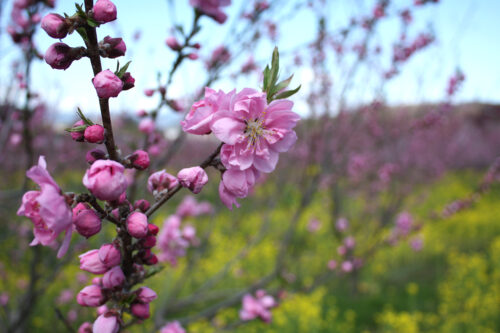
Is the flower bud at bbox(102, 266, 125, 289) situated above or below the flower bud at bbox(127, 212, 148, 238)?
below

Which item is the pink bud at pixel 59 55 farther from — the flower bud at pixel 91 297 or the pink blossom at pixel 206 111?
the flower bud at pixel 91 297

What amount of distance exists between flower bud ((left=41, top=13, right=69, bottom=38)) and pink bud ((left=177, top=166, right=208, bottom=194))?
1.34 feet

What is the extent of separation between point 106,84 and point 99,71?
94 millimetres

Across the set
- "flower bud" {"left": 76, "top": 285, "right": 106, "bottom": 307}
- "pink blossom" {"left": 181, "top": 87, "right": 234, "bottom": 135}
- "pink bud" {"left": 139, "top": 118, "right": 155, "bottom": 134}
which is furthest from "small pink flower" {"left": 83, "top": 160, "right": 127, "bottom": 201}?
"pink bud" {"left": 139, "top": 118, "right": 155, "bottom": 134}

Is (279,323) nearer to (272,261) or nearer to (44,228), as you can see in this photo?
(272,261)

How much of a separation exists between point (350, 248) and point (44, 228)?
402 cm

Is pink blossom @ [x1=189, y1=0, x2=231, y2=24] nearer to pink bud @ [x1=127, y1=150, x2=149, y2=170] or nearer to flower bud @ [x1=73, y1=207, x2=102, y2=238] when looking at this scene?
pink bud @ [x1=127, y1=150, x2=149, y2=170]

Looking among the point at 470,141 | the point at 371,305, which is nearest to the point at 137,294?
the point at 371,305

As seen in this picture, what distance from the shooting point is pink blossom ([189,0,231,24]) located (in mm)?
1407

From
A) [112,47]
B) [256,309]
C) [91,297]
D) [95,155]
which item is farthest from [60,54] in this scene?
[256,309]

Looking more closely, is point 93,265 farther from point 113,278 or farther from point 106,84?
point 106,84

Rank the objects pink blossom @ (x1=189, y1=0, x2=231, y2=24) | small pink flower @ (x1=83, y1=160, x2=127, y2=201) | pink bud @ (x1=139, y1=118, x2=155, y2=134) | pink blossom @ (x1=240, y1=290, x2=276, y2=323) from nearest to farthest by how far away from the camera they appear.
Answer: small pink flower @ (x1=83, y1=160, x2=127, y2=201) < pink blossom @ (x1=189, y1=0, x2=231, y2=24) < pink bud @ (x1=139, y1=118, x2=155, y2=134) < pink blossom @ (x1=240, y1=290, x2=276, y2=323)

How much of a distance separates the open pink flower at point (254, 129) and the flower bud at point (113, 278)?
355 mm

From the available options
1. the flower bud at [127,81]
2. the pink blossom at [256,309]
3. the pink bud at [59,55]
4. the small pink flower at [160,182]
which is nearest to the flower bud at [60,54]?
the pink bud at [59,55]
